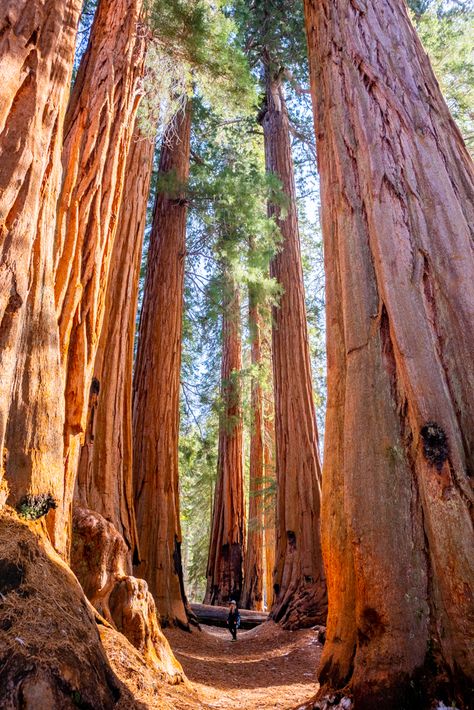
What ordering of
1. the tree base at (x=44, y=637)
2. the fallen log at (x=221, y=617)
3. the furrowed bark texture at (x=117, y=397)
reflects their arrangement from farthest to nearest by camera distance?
the fallen log at (x=221, y=617)
the furrowed bark texture at (x=117, y=397)
the tree base at (x=44, y=637)

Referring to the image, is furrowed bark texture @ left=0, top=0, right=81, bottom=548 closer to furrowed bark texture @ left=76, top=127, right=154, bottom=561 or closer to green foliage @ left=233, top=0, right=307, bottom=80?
furrowed bark texture @ left=76, top=127, right=154, bottom=561

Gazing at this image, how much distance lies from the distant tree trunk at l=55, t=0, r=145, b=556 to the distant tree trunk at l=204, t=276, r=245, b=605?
7167 millimetres

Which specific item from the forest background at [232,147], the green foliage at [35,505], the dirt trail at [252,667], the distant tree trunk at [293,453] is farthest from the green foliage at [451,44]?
the green foliage at [35,505]

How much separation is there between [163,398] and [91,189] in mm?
4362

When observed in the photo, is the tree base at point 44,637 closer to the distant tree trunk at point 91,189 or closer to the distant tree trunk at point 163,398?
the distant tree trunk at point 91,189

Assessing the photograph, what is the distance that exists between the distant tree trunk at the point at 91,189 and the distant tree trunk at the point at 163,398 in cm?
182

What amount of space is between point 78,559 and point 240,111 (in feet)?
19.4

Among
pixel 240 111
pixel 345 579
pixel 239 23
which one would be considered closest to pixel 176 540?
pixel 345 579

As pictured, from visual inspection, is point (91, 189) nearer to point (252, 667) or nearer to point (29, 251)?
point (29, 251)

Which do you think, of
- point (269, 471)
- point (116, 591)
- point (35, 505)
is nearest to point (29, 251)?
point (35, 505)

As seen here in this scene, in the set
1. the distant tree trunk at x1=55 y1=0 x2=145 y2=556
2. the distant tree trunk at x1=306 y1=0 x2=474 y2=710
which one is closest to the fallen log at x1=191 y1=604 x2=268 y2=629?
the distant tree trunk at x1=55 y1=0 x2=145 y2=556

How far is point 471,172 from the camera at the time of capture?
3.21 meters

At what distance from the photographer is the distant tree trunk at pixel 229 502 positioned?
1210 cm

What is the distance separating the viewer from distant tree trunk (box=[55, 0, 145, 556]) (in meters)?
3.33
